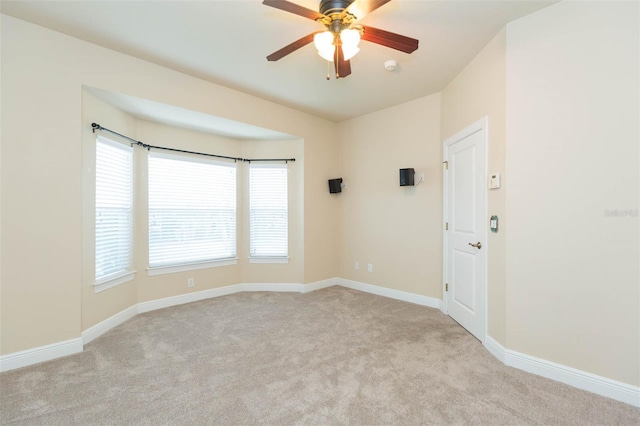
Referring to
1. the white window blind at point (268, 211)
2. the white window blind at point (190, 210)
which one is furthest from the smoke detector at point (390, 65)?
the white window blind at point (190, 210)

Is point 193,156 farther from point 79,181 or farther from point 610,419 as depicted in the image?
point 610,419

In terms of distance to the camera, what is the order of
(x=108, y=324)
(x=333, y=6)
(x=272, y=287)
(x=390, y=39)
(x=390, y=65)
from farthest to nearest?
(x=272, y=287) < (x=108, y=324) < (x=390, y=65) < (x=390, y=39) < (x=333, y=6)

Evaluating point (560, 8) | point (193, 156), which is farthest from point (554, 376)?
point (193, 156)

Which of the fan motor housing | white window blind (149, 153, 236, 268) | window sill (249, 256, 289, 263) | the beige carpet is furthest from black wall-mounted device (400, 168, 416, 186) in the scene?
white window blind (149, 153, 236, 268)

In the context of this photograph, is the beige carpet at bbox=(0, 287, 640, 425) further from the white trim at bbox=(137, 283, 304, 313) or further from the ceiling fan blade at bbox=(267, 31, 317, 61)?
the ceiling fan blade at bbox=(267, 31, 317, 61)

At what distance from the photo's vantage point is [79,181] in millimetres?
2656

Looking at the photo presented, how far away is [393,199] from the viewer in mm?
4301

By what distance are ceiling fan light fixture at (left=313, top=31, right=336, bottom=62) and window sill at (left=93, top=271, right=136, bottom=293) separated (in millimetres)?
3097

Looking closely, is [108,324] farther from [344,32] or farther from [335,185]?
[344,32]

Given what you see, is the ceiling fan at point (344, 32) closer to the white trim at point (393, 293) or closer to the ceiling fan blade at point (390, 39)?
the ceiling fan blade at point (390, 39)

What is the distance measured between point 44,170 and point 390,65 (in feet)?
10.9

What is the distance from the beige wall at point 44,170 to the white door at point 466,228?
11.2 feet

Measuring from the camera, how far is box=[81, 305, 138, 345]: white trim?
281 centimetres

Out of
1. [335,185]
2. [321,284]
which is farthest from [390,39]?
[321,284]
